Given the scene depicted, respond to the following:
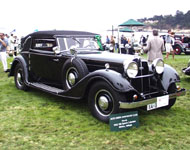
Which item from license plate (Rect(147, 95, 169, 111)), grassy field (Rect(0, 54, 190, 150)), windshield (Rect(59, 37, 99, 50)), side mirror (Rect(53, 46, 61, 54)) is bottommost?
grassy field (Rect(0, 54, 190, 150))

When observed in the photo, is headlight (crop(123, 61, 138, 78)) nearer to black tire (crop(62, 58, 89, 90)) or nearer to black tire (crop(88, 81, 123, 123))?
black tire (crop(88, 81, 123, 123))

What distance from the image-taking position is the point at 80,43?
17.6 feet

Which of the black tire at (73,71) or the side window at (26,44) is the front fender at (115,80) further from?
the side window at (26,44)

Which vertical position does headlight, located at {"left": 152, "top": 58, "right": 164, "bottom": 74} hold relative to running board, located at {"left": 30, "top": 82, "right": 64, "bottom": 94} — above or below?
above

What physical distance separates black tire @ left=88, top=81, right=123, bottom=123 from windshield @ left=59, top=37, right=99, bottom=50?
1.50 m

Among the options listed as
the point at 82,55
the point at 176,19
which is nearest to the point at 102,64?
the point at 82,55

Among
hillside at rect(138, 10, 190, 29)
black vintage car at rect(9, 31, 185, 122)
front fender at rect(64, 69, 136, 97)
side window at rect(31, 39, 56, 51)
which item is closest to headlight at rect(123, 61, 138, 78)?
black vintage car at rect(9, 31, 185, 122)

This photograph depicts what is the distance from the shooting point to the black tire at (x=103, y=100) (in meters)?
3.71

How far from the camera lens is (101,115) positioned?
13.1 ft

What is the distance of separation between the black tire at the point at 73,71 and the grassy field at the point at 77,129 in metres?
0.55

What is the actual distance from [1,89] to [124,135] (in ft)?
14.4

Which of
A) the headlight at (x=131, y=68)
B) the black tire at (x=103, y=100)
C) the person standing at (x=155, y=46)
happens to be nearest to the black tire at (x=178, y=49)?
the person standing at (x=155, y=46)

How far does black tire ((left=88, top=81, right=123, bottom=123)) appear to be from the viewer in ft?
12.2

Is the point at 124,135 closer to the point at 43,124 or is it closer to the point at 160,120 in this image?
the point at 160,120
